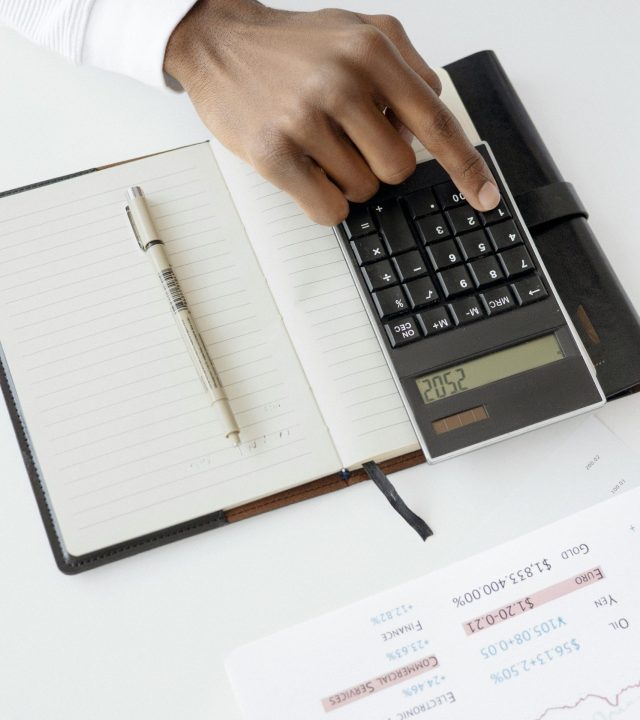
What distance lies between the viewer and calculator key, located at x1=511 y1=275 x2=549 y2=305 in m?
0.56

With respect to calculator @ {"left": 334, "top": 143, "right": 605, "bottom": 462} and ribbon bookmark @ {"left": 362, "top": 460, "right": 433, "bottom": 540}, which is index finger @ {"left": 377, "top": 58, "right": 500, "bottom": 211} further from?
ribbon bookmark @ {"left": 362, "top": 460, "right": 433, "bottom": 540}

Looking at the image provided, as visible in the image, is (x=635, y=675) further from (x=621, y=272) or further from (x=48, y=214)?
(x=48, y=214)

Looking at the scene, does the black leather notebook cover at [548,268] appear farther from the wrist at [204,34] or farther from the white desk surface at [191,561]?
the wrist at [204,34]

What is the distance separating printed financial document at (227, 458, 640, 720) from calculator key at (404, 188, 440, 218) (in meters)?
0.26

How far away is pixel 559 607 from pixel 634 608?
5 centimetres

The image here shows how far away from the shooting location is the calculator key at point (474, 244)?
0.57 metres

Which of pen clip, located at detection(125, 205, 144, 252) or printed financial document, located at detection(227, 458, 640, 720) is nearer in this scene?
printed financial document, located at detection(227, 458, 640, 720)

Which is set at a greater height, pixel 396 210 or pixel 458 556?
pixel 396 210

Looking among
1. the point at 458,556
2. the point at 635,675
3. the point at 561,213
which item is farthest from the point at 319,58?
the point at 635,675

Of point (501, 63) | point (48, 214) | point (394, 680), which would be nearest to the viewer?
point (394, 680)

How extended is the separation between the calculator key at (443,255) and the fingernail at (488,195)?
40 millimetres

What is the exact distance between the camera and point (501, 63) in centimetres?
71

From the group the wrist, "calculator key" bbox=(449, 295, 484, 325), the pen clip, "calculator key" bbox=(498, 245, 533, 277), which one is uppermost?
the wrist

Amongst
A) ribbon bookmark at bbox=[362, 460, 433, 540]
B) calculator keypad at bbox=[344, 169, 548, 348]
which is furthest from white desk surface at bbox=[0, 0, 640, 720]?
calculator keypad at bbox=[344, 169, 548, 348]
